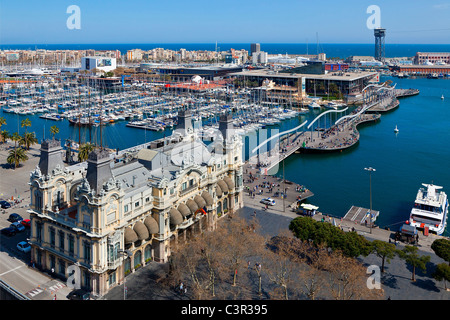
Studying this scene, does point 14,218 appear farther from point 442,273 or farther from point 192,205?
point 442,273

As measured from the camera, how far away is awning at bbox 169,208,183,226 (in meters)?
47.8

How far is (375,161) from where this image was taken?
97.9m

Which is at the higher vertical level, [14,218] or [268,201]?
[268,201]

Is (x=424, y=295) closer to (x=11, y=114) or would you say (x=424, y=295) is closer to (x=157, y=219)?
(x=157, y=219)

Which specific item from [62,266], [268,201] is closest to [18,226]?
[62,266]

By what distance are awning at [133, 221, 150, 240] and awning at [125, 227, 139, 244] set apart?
0.58m

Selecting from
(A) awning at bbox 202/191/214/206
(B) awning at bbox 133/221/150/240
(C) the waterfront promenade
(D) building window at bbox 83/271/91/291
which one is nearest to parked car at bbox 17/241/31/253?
(C) the waterfront promenade

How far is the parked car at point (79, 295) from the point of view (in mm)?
40344

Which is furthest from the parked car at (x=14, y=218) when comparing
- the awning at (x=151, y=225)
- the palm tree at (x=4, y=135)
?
the palm tree at (x=4, y=135)

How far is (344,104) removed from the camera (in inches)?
7028

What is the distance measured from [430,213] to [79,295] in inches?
1914

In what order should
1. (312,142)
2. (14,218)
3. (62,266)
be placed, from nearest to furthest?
1. (62,266)
2. (14,218)
3. (312,142)

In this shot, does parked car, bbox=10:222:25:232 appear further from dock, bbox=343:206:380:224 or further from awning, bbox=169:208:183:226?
dock, bbox=343:206:380:224

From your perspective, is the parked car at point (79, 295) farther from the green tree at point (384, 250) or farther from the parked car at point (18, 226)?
the green tree at point (384, 250)
